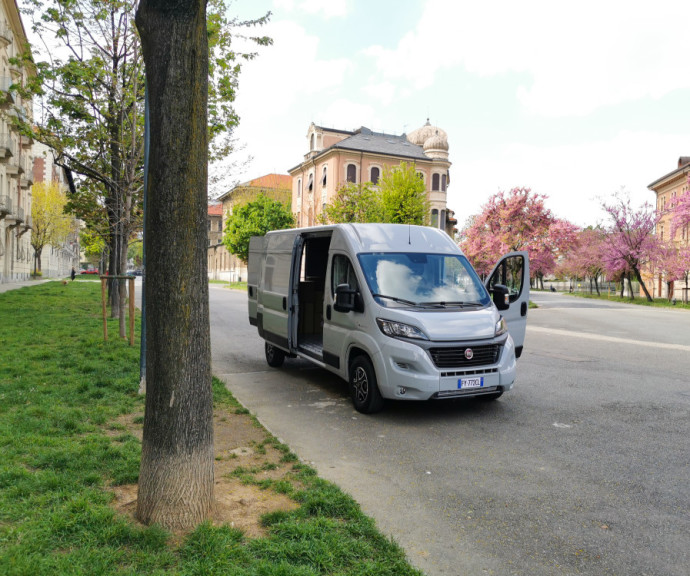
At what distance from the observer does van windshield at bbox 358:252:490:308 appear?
704cm

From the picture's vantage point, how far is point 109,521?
11.6 feet

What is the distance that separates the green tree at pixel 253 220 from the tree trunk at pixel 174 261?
58465 mm

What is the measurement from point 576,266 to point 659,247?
18709mm

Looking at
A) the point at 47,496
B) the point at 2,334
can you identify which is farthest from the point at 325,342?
the point at 2,334

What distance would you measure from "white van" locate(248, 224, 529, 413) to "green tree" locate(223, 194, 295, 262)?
5376 centimetres

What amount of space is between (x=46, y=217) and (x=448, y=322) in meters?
57.9

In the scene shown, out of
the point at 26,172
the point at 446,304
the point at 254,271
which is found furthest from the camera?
the point at 26,172

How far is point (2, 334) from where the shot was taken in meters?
12.0

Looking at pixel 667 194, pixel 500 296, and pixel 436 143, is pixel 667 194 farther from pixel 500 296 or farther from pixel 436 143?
pixel 500 296

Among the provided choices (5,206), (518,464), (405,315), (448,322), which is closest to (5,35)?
(5,206)

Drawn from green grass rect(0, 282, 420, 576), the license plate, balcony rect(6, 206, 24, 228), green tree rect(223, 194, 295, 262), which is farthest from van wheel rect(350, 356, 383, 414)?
green tree rect(223, 194, 295, 262)

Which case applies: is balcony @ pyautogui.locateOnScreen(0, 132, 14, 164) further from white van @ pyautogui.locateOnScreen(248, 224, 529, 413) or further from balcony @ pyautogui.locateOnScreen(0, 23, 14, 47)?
white van @ pyautogui.locateOnScreen(248, 224, 529, 413)

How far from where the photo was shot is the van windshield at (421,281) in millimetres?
7035

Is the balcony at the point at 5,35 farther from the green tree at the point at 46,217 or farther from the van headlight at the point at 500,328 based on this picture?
the van headlight at the point at 500,328
